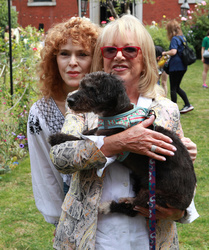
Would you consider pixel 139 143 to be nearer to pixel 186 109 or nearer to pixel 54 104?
pixel 54 104

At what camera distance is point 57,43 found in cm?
284

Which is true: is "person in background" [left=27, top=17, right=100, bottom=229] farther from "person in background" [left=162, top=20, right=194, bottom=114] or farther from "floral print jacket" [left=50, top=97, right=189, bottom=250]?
"person in background" [left=162, top=20, right=194, bottom=114]

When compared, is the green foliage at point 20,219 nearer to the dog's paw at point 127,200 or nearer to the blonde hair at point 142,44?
the dog's paw at point 127,200

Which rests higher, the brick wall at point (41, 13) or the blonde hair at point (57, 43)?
the brick wall at point (41, 13)

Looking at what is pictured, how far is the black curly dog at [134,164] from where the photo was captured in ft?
7.12

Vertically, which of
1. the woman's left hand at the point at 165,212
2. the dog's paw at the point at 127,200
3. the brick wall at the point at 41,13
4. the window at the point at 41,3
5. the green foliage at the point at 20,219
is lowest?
the green foliage at the point at 20,219

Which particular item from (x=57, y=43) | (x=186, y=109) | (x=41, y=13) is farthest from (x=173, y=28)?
(x=41, y=13)

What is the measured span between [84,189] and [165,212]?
0.53 metres

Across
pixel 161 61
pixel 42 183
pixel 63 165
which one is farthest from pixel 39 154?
pixel 161 61

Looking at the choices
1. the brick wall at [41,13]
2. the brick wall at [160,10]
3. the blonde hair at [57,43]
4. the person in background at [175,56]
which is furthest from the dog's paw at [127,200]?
the brick wall at [41,13]

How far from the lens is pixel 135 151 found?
6.97 ft

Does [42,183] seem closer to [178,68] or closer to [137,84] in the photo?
[137,84]

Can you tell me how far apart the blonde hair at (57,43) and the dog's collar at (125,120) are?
880 millimetres

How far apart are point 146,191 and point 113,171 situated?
241 millimetres
